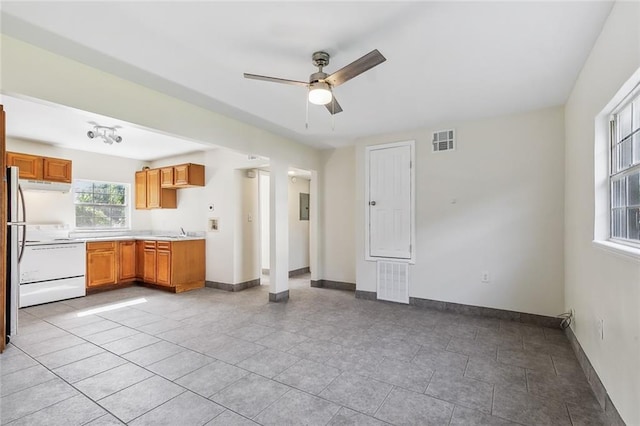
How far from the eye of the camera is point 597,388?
6.93ft

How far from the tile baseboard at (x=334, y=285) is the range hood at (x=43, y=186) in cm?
458

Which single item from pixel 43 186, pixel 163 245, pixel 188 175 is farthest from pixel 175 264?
pixel 43 186

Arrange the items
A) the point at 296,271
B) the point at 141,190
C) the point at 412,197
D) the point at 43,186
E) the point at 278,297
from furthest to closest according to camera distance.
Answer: the point at 296,271 < the point at 141,190 < the point at 43,186 < the point at 278,297 < the point at 412,197

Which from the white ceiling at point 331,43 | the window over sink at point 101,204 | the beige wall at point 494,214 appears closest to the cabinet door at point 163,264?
the window over sink at point 101,204

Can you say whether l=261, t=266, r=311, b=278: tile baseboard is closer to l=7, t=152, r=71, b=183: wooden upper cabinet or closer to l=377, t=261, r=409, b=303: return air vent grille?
l=377, t=261, r=409, b=303: return air vent grille

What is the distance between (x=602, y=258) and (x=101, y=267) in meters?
6.61

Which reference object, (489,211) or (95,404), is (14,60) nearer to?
(95,404)

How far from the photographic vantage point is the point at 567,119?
3312 mm

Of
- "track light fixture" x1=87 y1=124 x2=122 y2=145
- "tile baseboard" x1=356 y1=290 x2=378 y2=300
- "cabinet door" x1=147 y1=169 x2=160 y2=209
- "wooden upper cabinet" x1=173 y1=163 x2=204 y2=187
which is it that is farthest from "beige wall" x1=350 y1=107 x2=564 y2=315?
"cabinet door" x1=147 y1=169 x2=160 y2=209

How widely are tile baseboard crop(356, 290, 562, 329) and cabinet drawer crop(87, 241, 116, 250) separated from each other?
4756 mm

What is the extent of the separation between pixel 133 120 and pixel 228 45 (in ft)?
4.26

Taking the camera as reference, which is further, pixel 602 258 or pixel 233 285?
pixel 233 285

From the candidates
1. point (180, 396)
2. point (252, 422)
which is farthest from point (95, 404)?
point (252, 422)

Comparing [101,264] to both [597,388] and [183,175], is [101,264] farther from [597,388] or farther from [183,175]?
[597,388]
